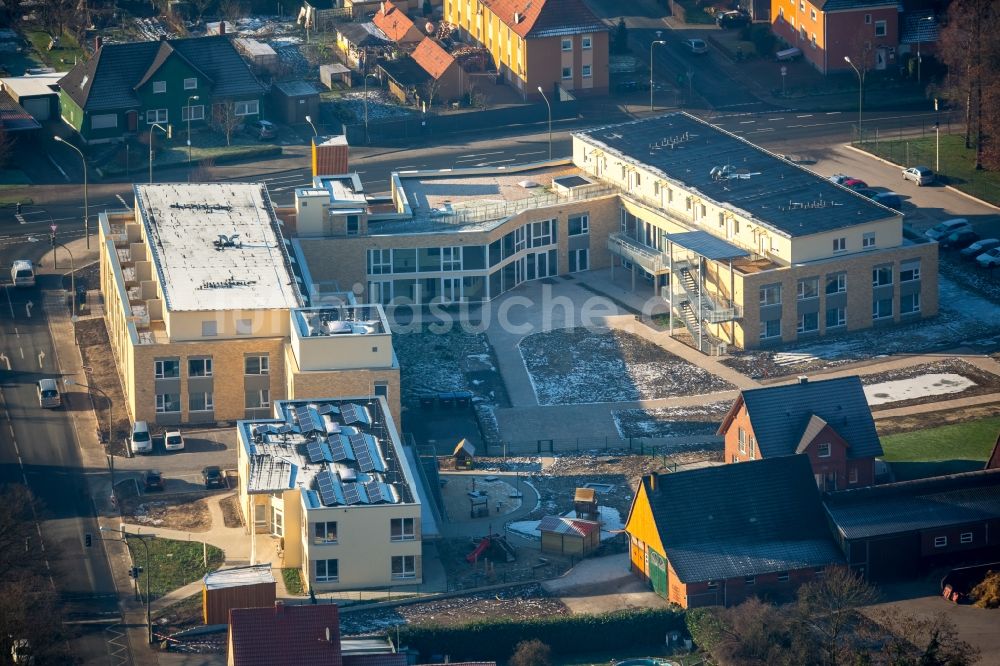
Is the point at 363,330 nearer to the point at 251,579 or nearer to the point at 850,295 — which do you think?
the point at 251,579

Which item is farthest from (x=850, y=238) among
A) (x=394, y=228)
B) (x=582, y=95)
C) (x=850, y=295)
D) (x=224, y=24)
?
(x=224, y=24)

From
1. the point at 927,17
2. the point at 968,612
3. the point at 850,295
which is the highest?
the point at 927,17

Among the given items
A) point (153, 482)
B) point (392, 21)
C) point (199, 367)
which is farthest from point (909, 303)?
point (392, 21)

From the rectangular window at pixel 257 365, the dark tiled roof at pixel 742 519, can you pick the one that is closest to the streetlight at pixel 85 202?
the rectangular window at pixel 257 365

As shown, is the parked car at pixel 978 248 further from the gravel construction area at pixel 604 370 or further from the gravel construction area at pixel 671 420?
the gravel construction area at pixel 671 420

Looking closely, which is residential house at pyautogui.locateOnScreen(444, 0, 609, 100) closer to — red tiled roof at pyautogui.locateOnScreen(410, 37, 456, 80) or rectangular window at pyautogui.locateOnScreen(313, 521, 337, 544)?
red tiled roof at pyautogui.locateOnScreen(410, 37, 456, 80)

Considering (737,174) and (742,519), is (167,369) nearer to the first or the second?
(742,519)
